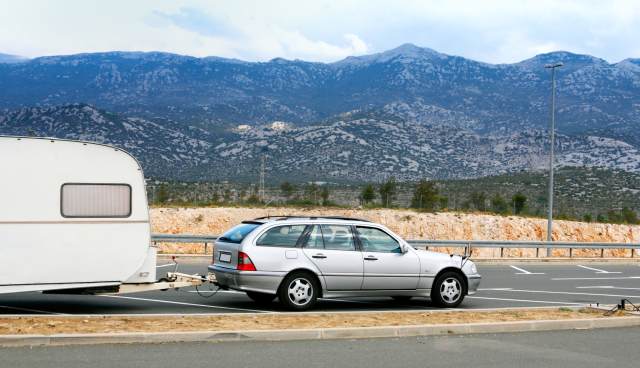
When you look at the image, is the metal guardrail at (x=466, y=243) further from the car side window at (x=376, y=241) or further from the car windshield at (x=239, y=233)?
the car side window at (x=376, y=241)

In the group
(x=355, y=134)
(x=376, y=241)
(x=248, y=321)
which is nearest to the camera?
(x=248, y=321)

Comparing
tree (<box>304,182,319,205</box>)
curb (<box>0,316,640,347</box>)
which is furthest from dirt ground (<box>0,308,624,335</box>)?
tree (<box>304,182,319,205</box>)

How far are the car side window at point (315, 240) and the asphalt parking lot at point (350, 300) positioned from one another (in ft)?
3.64

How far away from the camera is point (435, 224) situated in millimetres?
44875

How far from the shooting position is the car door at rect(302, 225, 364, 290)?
13.0 metres

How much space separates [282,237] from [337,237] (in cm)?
97

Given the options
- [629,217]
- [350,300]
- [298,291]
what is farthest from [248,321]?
[629,217]

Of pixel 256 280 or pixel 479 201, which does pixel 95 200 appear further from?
pixel 479 201

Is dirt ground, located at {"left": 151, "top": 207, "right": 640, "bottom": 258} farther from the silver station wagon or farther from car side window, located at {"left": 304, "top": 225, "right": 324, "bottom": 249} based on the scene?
car side window, located at {"left": 304, "top": 225, "right": 324, "bottom": 249}

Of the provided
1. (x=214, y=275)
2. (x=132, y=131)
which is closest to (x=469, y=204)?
(x=214, y=275)

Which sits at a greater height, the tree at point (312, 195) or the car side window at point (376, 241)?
the tree at point (312, 195)

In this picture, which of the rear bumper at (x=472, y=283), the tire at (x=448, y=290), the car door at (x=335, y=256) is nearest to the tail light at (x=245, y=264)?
the car door at (x=335, y=256)

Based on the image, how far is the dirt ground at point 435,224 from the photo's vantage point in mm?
41625

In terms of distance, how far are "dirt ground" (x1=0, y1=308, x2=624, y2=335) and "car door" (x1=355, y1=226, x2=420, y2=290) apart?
111 cm
